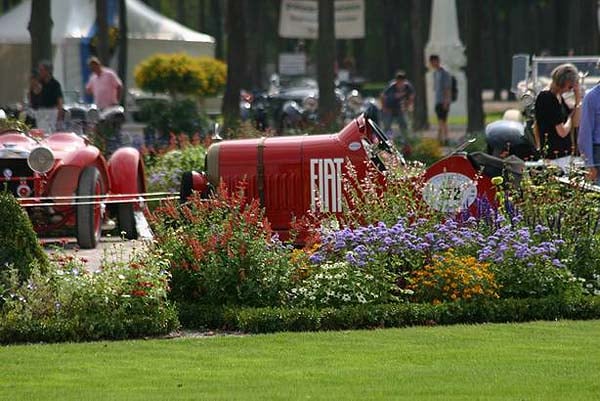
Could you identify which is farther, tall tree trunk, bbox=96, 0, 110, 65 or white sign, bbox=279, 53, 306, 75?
white sign, bbox=279, 53, 306, 75

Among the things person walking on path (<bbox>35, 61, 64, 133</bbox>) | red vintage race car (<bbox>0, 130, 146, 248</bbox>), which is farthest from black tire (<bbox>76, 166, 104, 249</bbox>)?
person walking on path (<bbox>35, 61, 64, 133</bbox>)

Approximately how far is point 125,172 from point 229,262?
6361mm

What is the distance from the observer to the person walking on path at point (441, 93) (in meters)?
32.0

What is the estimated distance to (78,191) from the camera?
15.6m

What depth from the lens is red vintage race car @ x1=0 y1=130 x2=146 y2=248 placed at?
15320 mm

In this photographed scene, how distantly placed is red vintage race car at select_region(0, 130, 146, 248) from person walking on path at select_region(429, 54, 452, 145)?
16.1 m

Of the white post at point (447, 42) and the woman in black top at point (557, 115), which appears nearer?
the woman in black top at point (557, 115)

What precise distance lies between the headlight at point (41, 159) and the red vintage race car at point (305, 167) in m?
1.46

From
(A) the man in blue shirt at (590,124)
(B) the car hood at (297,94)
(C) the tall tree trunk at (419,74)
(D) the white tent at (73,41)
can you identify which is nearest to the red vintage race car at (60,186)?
(A) the man in blue shirt at (590,124)

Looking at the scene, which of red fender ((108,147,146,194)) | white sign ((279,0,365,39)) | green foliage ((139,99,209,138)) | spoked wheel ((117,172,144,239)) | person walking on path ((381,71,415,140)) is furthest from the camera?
white sign ((279,0,365,39))

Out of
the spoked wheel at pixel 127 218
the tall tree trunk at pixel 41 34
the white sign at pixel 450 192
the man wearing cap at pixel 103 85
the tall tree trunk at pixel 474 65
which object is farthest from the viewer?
the tall tree trunk at pixel 474 65

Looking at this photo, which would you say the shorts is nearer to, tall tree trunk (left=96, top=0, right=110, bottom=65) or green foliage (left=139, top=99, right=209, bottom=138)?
green foliage (left=139, top=99, right=209, bottom=138)

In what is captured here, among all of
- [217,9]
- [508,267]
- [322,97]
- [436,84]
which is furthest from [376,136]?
[217,9]

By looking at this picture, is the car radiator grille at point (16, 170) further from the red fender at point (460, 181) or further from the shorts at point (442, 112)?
the shorts at point (442, 112)
